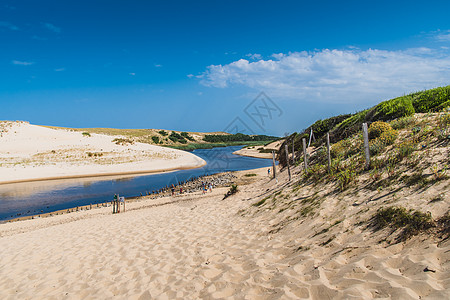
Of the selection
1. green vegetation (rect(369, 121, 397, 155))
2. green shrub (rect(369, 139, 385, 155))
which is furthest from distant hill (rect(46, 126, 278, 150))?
green shrub (rect(369, 139, 385, 155))

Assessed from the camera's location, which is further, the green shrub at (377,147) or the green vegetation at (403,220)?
the green shrub at (377,147)

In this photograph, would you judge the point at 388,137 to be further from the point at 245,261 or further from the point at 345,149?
the point at 245,261

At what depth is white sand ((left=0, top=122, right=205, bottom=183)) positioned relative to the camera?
117 feet

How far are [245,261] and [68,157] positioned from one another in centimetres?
4637

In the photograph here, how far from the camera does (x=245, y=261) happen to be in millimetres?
5082

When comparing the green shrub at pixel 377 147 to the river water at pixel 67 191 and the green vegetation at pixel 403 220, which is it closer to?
the green vegetation at pixel 403 220

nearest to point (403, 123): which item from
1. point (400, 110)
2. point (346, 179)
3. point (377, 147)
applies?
point (377, 147)

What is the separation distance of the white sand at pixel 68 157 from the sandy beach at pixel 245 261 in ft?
101

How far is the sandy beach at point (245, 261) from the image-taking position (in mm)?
3326

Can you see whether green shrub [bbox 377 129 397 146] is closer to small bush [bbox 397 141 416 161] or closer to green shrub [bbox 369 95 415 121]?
small bush [bbox 397 141 416 161]

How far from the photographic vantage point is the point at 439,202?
14.8 ft

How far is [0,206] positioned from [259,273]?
1010 inches

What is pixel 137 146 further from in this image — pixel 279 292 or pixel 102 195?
pixel 279 292

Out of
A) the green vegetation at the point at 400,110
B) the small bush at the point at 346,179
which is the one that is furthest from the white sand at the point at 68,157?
the small bush at the point at 346,179
